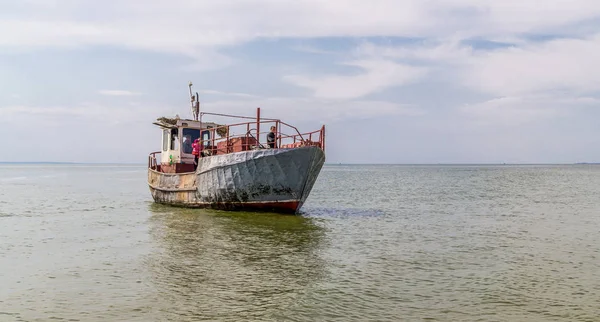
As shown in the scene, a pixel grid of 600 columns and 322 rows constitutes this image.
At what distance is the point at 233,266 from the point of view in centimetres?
1020

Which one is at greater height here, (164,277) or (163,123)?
(163,123)

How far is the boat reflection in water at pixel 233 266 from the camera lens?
24.5 feet

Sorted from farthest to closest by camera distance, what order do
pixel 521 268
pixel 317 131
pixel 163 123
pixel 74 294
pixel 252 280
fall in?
pixel 163 123, pixel 317 131, pixel 521 268, pixel 252 280, pixel 74 294

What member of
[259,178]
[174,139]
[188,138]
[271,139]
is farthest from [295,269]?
[174,139]

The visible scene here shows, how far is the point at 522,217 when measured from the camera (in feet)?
67.9

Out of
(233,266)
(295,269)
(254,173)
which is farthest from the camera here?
(254,173)

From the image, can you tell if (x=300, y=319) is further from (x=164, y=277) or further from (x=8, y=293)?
(x=8, y=293)

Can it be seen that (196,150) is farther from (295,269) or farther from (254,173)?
(295,269)

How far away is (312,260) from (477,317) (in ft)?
15.1

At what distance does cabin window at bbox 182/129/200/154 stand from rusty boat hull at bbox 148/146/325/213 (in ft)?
9.67

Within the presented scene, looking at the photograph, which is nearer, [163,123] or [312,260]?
[312,260]

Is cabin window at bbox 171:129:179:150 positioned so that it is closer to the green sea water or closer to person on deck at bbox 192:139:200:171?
person on deck at bbox 192:139:200:171

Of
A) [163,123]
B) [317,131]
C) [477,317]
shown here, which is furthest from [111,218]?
[477,317]

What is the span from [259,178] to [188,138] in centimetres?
621
